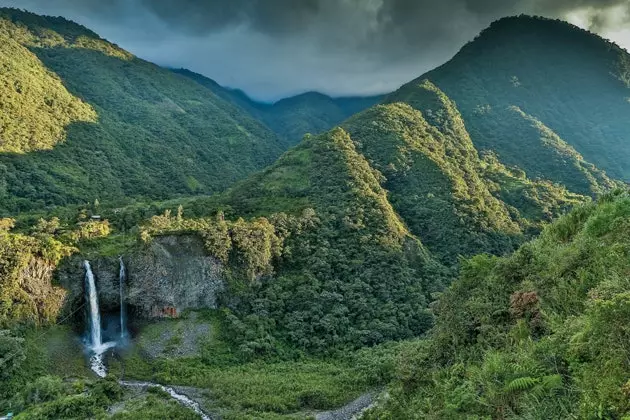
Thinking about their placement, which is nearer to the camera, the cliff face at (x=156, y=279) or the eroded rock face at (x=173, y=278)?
the cliff face at (x=156, y=279)

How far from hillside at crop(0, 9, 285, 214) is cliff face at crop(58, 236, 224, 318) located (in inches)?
1394

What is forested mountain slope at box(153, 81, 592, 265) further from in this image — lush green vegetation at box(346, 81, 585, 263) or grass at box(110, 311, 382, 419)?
grass at box(110, 311, 382, 419)

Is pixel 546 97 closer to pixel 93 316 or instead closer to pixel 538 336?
pixel 93 316

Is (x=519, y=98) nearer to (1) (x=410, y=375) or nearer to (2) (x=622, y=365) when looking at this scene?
(1) (x=410, y=375)

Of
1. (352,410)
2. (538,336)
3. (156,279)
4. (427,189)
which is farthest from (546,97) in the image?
(538,336)

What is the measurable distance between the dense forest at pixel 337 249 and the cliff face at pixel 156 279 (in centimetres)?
45

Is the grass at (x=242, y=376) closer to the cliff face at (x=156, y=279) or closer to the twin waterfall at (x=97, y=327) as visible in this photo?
the twin waterfall at (x=97, y=327)

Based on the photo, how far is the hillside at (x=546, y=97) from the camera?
12431 centimetres

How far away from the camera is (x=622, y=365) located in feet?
33.0

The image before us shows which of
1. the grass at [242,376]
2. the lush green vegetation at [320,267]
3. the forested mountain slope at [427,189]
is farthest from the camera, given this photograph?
the forested mountain slope at [427,189]

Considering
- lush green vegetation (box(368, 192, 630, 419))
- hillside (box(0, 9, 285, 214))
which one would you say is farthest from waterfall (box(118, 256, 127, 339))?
lush green vegetation (box(368, 192, 630, 419))

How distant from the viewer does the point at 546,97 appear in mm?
155875

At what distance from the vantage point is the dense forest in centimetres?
1686

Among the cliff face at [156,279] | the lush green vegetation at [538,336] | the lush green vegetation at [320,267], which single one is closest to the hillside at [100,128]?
the cliff face at [156,279]
